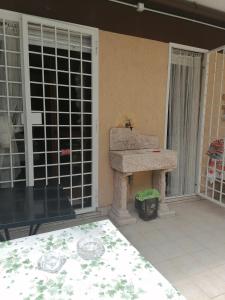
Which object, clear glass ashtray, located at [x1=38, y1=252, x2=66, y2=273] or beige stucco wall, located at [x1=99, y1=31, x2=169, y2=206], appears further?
beige stucco wall, located at [x1=99, y1=31, x2=169, y2=206]

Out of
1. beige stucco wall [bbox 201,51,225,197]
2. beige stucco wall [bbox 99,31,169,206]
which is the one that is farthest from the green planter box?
beige stucco wall [bbox 201,51,225,197]

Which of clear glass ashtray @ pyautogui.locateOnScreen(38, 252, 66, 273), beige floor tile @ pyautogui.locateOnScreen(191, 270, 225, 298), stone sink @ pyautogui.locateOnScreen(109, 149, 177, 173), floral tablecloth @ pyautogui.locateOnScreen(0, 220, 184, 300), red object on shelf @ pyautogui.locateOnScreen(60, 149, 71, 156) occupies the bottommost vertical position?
beige floor tile @ pyautogui.locateOnScreen(191, 270, 225, 298)

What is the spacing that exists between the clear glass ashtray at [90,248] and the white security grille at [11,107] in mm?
1798

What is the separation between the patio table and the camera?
1534 millimetres

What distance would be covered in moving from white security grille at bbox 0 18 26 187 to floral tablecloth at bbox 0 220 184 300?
1.63 metres

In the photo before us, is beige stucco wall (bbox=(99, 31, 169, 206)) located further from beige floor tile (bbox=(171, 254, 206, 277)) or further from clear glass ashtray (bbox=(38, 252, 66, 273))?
clear glass ashtray (bbox=(38, 252, 66, 273))

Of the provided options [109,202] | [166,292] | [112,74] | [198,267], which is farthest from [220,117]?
[166,292]

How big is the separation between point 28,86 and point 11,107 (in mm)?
318

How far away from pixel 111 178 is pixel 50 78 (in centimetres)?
159

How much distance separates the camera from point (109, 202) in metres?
3.31

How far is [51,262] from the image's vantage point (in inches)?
42.4

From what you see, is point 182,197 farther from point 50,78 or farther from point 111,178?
point 50,78

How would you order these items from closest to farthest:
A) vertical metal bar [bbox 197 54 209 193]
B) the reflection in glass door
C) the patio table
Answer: the patio table < the reflection in glass door < vertical metal bar [bbox 197 54 209 193]

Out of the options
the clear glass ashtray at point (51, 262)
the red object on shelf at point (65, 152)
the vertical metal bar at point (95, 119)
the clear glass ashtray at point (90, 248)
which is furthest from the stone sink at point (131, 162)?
the clear glass ashtray at point (51, 262)
